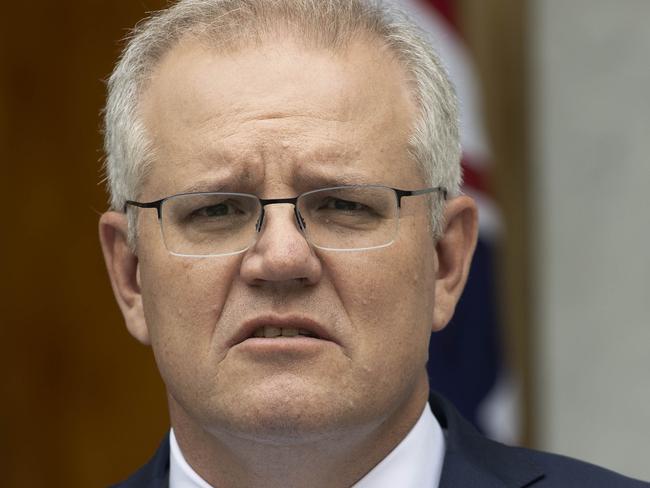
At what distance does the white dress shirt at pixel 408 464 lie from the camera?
3.48 metres

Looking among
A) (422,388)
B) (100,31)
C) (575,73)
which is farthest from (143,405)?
(422,388)

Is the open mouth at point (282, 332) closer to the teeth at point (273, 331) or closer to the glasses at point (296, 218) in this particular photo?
the teeth at point (273, 331)

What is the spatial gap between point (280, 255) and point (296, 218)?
0.13m

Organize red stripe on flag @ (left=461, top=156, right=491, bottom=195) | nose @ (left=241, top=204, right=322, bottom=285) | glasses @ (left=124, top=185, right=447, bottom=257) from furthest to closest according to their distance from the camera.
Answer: red stripe on flag @ (left=461, top=156, right=491, bottom=195), glasses @ (left=124, top=185, right=447, bottom=257), nose @ (left=241, top=204, right=322, bottom=285)

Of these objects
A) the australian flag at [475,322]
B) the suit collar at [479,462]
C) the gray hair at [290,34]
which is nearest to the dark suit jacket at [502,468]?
the suit collar at [479,462]

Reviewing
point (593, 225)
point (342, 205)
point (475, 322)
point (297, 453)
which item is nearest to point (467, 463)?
point (297, 453)

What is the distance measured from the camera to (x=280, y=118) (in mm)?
3344

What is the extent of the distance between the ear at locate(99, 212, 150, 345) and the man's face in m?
0.16

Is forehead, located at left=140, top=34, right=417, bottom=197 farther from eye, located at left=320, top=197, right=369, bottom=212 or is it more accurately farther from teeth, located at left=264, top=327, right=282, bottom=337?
teeth, located at left=264, top=327, right=282, bottom=337

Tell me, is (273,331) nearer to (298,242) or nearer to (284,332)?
(284,332)

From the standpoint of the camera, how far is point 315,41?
137 inches

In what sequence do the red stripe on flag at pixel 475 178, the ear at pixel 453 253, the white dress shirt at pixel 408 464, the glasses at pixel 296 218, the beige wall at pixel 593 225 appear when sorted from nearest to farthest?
the glasses at pixel 296 218, the white dress shirt at pixel 408 464, the ear at pixel 453 253, the red stripe on flag at pixel 475 178, the beige wall at pixel 593 225

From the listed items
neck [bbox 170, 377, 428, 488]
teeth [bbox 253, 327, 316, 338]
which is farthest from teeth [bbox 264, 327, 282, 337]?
neck [bbox 170, 377, 428, 488]

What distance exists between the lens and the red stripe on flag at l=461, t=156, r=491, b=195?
5848 millimetres
